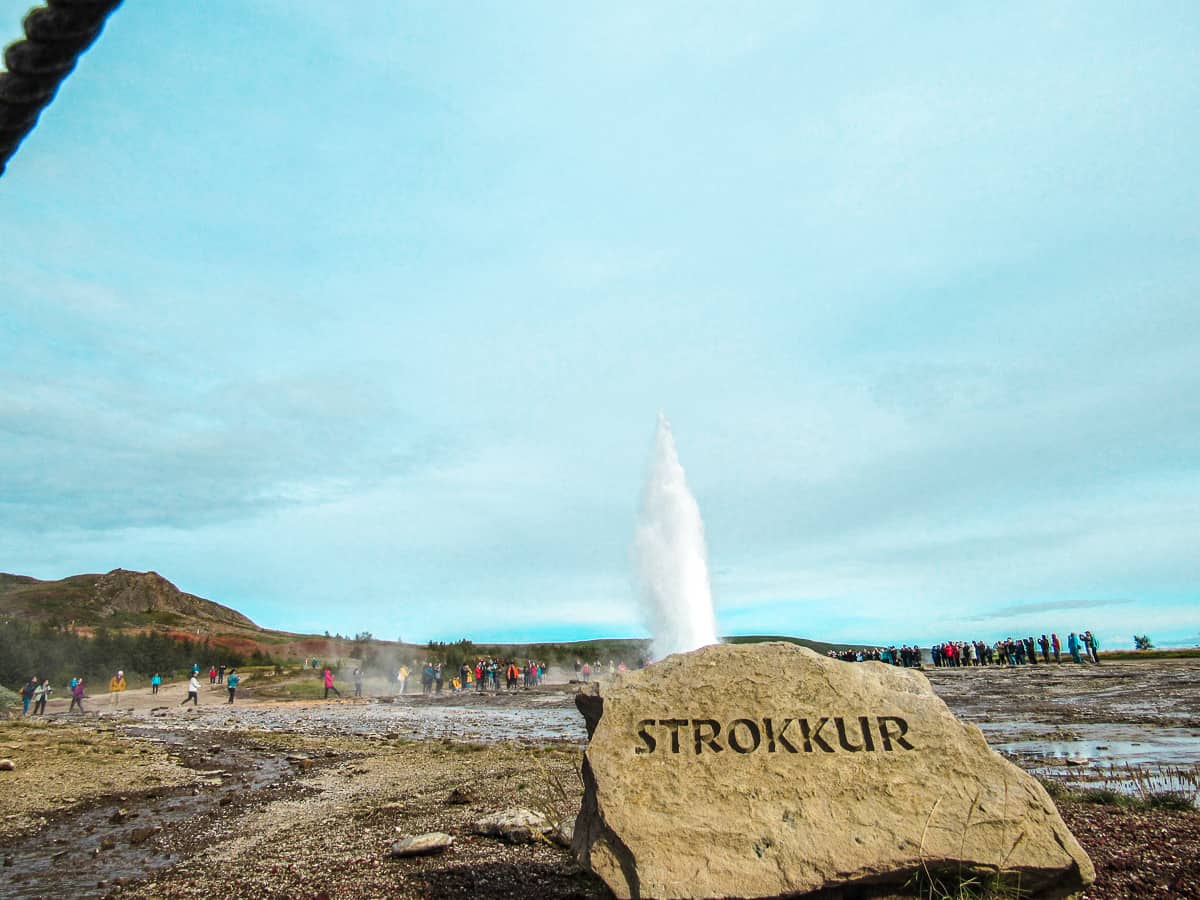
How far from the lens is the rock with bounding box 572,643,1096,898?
4.81 metres

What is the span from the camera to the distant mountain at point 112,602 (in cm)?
8494

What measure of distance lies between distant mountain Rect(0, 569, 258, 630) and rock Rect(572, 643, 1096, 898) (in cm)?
8481

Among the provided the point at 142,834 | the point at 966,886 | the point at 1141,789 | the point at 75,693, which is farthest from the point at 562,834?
the point at 75,693

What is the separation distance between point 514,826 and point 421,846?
2.93 ft

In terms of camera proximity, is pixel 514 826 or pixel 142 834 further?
pixel 142 834

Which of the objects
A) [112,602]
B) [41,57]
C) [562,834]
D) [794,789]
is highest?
[112,602]

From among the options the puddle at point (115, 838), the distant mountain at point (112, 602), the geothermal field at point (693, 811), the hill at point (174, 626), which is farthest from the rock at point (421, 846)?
the distant mountain at point (112, 602)

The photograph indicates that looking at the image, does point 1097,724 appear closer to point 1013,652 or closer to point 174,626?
point 1013,652

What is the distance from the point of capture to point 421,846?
723 centimetres

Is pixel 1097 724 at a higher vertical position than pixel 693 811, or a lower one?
lower

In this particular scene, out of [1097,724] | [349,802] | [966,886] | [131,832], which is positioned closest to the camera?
[966,886]

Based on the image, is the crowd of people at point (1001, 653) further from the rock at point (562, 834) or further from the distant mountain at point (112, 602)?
the distant mountain at point (112, 602)

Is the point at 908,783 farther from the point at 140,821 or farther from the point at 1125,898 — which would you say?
the point at 140,821

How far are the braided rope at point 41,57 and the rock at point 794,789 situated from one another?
4570mm
